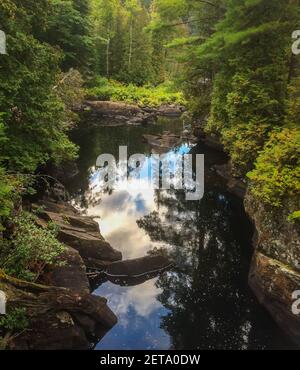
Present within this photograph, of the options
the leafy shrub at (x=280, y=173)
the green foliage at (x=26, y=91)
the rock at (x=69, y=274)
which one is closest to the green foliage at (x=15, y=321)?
the rock at (x=69, y=274)

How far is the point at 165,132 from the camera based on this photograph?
1431 inches

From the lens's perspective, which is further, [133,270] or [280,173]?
[133,270]

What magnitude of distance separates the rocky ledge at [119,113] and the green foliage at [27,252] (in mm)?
32651

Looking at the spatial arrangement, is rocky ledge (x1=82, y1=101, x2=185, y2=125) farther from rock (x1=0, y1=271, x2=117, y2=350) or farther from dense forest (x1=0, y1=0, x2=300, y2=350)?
rock (x1=0, y1=271, x2=117, y2=350)

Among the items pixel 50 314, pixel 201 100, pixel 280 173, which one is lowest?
pixel 50 314

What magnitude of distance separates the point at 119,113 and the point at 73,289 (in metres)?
37.1

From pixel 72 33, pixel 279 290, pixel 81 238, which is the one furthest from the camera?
pixel 72 33

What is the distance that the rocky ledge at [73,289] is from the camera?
869cm

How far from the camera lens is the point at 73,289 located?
10.4 metres

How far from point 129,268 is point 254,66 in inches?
407

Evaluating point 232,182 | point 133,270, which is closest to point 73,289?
point 133,270

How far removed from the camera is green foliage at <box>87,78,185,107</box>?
48234mm

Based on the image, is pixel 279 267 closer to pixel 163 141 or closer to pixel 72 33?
pixel 163 141
